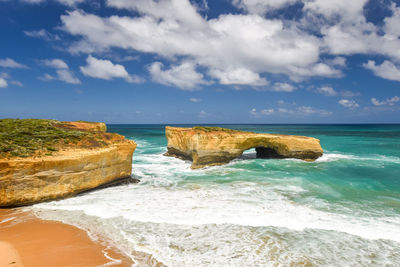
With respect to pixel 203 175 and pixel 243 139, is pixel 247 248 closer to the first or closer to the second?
pixel 203 175

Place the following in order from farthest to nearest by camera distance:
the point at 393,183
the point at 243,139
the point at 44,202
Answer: the point at 243,139, the point at 393,183, the point at 44,202

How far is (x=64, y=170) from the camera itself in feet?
32.8

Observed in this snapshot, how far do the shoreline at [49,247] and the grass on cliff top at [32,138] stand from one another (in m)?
2.95

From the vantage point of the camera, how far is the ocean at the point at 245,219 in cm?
636

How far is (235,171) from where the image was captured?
687 inches

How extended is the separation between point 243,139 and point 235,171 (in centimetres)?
380

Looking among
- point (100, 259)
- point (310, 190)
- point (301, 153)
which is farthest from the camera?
point (301, 153)

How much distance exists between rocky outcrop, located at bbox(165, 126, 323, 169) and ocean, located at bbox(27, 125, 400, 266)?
187 inches

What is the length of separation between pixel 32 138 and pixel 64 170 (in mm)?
3118

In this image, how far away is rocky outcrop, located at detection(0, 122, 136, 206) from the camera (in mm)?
8938

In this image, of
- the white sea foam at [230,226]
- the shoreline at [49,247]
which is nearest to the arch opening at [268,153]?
the white sea foam at [230,226]

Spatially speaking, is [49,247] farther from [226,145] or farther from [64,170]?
[226,145]

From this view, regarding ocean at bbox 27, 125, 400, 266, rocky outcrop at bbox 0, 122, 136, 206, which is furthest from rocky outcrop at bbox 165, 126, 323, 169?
rocky outcrop at bbox 0, 122, 136, 206

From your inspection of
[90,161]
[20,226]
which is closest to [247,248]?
[20,226]
